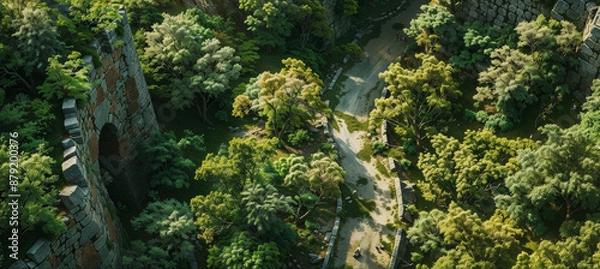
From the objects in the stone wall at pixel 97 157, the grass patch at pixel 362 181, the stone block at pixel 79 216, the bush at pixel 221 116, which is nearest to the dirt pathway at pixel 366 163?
the grass patch at pixel 362 181

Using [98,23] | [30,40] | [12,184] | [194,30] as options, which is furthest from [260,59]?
[12,184]

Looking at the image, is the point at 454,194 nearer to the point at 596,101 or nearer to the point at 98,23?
the point at 596,101

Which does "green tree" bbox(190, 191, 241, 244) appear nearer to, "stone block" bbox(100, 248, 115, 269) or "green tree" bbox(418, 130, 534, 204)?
"stone block" bbox(100, 248, 115, 269)

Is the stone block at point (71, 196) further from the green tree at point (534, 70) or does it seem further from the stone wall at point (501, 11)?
the stone wall at point (501, 11)

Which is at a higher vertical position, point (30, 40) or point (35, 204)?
point (30, 40)

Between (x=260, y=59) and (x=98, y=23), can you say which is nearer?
(x=98, y=23)

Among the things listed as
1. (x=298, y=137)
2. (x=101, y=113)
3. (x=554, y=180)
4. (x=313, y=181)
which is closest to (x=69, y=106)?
→ (x=101, y=113)

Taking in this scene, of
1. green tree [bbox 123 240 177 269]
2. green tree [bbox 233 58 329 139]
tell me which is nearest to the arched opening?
green tree [bbox 123 240 177 269]
